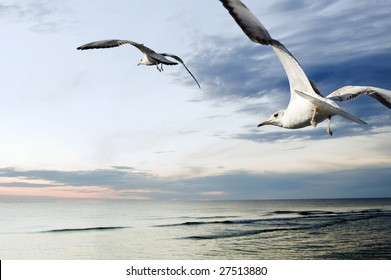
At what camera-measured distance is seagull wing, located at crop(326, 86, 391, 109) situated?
269cm

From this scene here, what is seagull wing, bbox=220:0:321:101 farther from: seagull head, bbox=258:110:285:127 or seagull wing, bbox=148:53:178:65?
seagull wing, bbox=148:53:178:65

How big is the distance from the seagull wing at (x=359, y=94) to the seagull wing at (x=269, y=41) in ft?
0.56

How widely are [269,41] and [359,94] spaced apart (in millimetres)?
685

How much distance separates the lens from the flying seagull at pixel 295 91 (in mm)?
2461

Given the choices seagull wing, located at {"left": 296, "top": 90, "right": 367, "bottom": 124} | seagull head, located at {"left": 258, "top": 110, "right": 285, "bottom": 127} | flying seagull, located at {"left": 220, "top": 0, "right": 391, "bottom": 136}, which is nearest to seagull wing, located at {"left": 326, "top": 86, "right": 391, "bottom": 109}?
flying seagull, located at {"left": 220, "top": 0, "right": 391, "bottom": 136}

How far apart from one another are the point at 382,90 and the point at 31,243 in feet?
42.0

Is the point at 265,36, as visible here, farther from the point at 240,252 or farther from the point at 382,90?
the point at 240,252

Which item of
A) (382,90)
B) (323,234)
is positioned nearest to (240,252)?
(323,234)

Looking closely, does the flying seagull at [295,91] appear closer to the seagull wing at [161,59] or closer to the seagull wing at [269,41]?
the seagull wing at [269,41]

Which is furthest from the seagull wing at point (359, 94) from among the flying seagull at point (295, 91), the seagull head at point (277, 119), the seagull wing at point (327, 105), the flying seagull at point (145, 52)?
the flying seagull at point (145, 52)

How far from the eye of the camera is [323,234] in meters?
13.5

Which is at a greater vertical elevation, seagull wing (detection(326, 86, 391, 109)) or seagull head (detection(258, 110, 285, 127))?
seagull wing (detection(326, 86, 391, 109))
